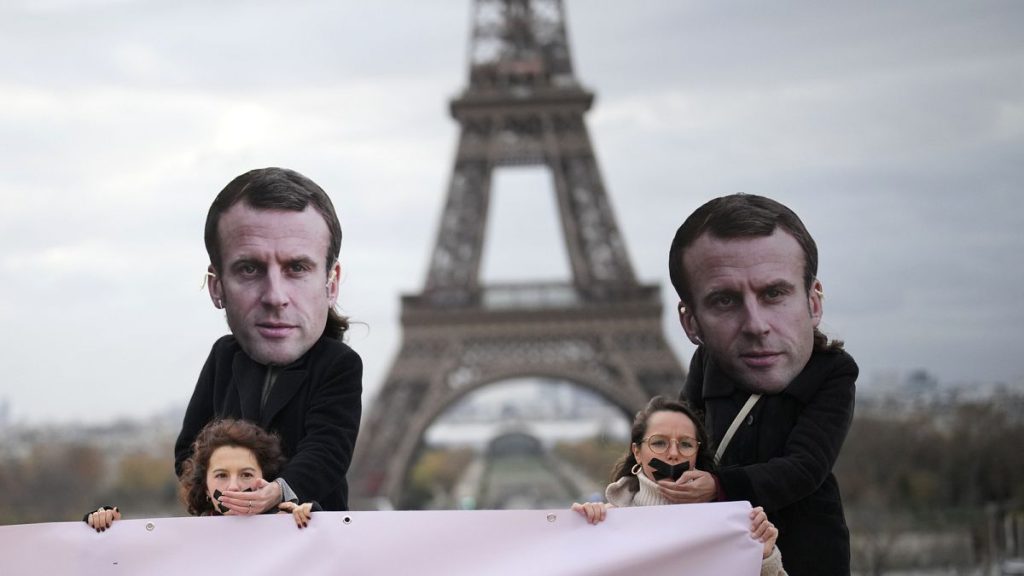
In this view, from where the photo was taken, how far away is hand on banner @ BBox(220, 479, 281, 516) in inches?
180

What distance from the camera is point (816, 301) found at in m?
5.04

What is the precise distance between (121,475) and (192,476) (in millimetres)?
44746

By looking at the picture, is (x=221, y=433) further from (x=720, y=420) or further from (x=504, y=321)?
(x=504, y=321)

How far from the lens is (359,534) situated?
464cm

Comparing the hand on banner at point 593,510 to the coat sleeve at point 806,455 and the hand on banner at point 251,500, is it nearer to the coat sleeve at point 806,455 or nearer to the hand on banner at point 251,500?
the coat sleeve at point 806,455

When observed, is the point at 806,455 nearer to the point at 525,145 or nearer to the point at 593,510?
the point at 593,510

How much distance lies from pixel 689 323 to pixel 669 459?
0.71 m

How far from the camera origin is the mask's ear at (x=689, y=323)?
5129 mm

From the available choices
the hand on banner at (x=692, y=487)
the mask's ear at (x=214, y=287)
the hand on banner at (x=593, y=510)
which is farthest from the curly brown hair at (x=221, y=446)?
the hand on banner at (x=692, y=487)

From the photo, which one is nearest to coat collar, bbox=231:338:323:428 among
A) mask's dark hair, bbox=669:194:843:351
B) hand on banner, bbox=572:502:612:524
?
hand on banner, bbox=572:502:612:524

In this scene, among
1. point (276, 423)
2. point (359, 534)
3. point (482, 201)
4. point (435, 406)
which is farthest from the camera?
point (482, 201)

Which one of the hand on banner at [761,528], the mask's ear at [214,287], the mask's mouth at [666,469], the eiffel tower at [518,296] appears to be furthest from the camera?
the eiffel tower at [518,296]

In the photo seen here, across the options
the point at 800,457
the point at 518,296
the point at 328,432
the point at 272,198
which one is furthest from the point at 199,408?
the point at 518,296

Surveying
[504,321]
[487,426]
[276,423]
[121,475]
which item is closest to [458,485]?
[121,475]
